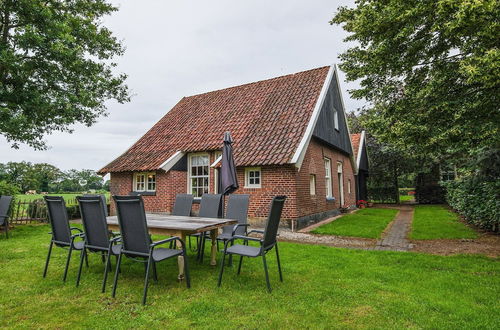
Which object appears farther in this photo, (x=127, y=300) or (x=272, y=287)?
(x=272, y=287)

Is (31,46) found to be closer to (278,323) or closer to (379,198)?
(278,323)

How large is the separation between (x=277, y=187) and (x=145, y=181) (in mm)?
6368

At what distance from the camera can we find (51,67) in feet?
36.9

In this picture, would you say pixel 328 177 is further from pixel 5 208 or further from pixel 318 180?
pixel 5 208

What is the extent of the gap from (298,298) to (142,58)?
1262 centimetres

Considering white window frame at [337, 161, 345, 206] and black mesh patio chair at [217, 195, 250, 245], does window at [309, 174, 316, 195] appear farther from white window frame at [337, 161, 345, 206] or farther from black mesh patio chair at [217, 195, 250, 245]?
black mesh patio chair at [217, 195, 250, 245]

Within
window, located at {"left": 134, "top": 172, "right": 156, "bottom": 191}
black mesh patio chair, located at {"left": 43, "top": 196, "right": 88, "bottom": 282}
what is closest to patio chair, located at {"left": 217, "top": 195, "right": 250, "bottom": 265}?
black mesh patio chair, located at {"left": 43, "top": 196, "right": 88, "bottom": 282}

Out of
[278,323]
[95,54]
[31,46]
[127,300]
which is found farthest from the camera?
[95,54]

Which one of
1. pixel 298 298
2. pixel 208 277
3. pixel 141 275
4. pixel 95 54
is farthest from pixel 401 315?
pixel 95 54

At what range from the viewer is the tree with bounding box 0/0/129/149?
33.3ft

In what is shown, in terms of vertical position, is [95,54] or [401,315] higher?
[95,54]

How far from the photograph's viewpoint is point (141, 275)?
460 centimetres

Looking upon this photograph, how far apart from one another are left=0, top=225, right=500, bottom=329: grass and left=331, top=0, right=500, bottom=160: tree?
2.97 m

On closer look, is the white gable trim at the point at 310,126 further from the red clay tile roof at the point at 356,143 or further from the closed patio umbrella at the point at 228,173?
the red clay tile roof at the point at 356,143
